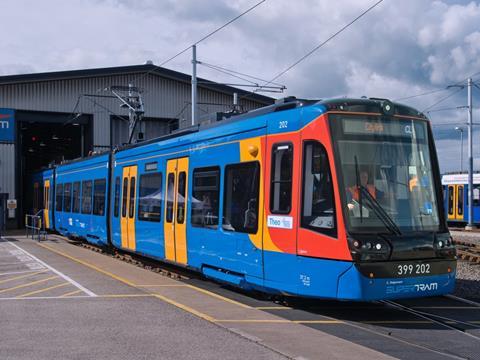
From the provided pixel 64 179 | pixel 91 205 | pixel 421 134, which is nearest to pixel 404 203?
pixel 421 134

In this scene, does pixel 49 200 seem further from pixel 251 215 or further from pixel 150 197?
pixel 251 215

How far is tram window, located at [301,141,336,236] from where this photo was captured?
7996 millimetres

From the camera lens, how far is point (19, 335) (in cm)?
705

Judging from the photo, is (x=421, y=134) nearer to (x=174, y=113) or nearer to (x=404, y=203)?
(x=404, y=203)

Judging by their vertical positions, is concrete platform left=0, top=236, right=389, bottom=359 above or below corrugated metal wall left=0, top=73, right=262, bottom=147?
below

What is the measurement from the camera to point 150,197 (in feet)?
45.4

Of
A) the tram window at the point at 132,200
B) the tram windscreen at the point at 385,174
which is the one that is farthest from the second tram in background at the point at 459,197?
the tram windscreen at the point at 385,174

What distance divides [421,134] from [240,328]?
392 centimetres

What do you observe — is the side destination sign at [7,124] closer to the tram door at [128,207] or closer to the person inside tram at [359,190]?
the tram door at [128,207]

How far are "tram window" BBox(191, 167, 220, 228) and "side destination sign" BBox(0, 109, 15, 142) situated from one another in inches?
908

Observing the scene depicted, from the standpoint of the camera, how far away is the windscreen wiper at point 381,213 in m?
8.05

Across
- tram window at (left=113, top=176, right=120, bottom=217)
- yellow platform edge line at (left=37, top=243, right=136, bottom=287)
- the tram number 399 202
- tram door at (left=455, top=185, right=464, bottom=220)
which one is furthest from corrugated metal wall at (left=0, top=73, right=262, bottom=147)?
the tram number 399 202

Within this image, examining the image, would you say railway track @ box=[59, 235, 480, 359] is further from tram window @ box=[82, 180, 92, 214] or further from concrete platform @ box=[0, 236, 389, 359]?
tram window @ box=[82, 180, 92, 214]

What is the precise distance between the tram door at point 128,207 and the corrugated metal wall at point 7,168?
19.8 m
